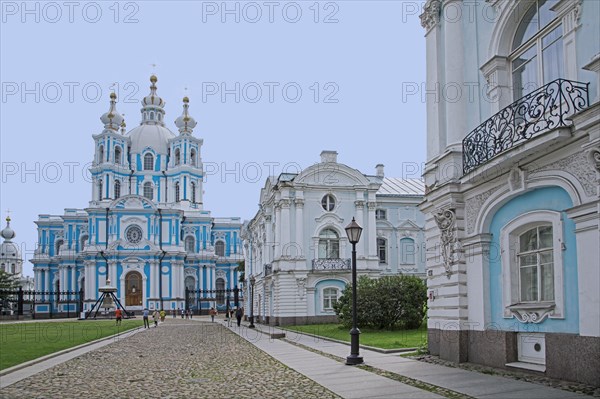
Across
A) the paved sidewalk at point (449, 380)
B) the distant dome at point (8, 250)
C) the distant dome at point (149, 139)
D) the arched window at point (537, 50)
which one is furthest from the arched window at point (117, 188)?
the arched window at point (537, 50)

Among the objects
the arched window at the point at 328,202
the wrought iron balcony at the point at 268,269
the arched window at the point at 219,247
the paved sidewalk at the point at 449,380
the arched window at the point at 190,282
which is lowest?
the arched window at the point at 190,282

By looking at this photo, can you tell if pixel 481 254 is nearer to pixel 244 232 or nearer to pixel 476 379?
pixel 476 379

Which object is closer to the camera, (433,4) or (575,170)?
(575,170)

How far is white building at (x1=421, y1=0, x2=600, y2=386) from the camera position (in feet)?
35.7

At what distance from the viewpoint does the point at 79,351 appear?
21156mm

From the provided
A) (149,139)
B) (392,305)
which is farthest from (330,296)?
(149,139)

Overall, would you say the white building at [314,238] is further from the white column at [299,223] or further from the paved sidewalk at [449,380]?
the paved sidewalk at [449,380]

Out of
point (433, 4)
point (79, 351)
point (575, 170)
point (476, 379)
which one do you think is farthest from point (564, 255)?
point (79, 351)

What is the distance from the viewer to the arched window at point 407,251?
48.8 m

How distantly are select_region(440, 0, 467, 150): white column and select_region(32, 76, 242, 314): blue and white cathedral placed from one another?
62.6m

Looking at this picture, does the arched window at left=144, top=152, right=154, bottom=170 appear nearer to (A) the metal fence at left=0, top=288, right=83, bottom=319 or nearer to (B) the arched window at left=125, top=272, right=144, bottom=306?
(B) the arched window at left=125, top=272, right=144, bottom=306

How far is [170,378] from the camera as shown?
13.7m

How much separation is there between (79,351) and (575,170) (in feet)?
53.5

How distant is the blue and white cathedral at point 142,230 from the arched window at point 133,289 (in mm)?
112
